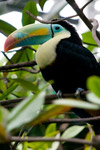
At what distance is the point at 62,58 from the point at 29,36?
291 millimetres

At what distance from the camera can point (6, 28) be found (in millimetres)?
2072

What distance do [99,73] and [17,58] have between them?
494 mm

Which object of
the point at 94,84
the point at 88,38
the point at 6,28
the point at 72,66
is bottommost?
the point at 72,66

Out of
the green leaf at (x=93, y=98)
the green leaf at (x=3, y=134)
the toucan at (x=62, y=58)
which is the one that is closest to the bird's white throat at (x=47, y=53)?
the toucan at (x=62, y=58)

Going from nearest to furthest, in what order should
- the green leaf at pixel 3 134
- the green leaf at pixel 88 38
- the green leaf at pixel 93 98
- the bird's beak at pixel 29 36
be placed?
the green leaf at pixel 3 134, the green leaf at pixel 93 98, the green leaf at pixel 88 38, the bird's beak at pixel 29 36

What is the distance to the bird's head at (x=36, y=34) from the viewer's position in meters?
2.11

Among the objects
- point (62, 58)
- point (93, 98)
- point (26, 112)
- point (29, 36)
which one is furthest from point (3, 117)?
point (29, 36)

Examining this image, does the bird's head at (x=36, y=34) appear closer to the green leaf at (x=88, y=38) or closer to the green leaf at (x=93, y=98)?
the green leaf at (x=88, y=38)

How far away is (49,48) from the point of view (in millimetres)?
2094

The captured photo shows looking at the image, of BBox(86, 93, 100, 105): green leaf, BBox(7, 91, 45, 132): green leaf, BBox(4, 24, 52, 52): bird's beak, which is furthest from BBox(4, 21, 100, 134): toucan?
BBox(7, 91, 45, 132): green leaf

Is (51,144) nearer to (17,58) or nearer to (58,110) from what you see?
(17,58)

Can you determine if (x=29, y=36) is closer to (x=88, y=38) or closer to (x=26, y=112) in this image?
(x=88, y=38)

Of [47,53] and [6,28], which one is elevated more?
[6,28]

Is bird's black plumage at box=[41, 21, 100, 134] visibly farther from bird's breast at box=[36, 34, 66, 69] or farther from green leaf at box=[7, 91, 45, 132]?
green leaf at box=[7, 91, 45, 132]
